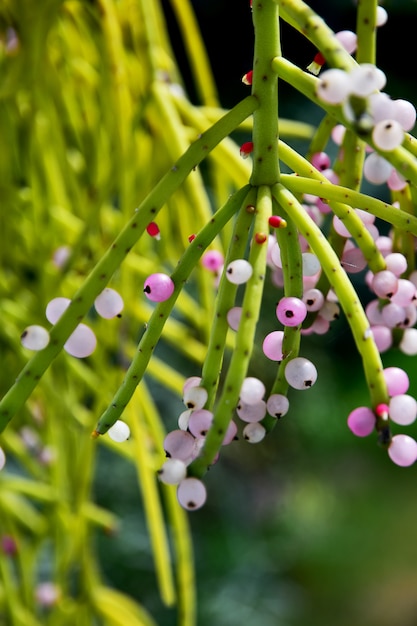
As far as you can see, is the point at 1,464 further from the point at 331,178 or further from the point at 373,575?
the point at 373,575

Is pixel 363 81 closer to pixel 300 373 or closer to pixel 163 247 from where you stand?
pixel 300 373

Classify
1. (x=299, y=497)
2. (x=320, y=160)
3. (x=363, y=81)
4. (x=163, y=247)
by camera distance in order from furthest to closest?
(x=299, y=497) < (x=163, y=247) < (x=320, y=160) < (x=363, y=81)

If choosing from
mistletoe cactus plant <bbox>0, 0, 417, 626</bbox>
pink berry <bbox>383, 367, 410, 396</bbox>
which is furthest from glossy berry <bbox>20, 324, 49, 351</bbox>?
pink berry <bbox>383, 367, 410, 396</bbox>

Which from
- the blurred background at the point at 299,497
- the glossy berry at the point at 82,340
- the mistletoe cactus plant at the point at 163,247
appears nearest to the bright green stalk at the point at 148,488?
the mistletoe cactus plant at the point at 163,247

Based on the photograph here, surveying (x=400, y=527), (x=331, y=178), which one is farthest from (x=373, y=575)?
(x=331, y=178)

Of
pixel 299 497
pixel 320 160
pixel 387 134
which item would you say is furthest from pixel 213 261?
pixel 299 497

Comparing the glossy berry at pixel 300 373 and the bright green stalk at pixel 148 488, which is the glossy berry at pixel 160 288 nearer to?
the glossy berry at pixel 300 373
